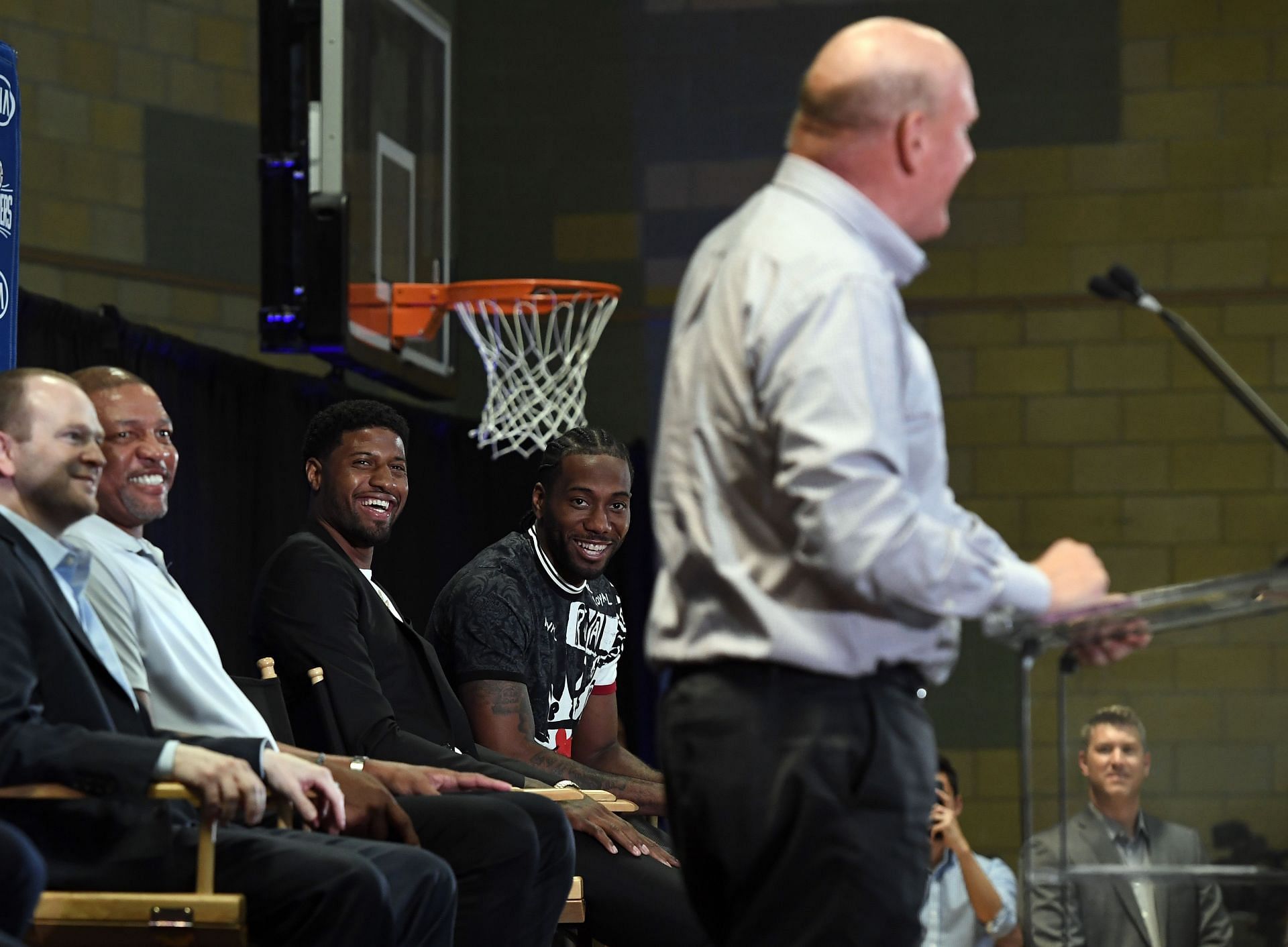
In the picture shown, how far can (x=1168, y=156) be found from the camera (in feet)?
25.1

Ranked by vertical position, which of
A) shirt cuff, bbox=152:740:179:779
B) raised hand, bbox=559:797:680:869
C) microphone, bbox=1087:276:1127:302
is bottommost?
raised hand, bbox=559:797:680:869

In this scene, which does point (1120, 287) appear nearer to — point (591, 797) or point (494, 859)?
point (494, 859)

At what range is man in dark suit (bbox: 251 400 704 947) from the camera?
352cm

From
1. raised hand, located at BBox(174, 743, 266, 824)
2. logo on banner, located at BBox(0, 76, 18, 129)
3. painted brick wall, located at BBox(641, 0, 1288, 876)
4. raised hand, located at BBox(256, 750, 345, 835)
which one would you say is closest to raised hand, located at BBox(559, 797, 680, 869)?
raised hand, located at BBox(256, 750, 345, 835)

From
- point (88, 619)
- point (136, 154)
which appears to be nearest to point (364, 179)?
point (136, 154)

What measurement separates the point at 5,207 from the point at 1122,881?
9.34ft

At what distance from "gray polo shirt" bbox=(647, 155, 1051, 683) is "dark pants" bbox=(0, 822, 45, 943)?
39.2 inches

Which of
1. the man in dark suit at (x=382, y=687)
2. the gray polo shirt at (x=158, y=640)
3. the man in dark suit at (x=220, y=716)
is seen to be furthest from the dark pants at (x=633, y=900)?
the gray polo shirt at (x=158, y=640)

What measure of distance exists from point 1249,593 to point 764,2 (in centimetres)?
Answer: 644

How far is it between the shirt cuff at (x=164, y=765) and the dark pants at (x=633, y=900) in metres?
1.28

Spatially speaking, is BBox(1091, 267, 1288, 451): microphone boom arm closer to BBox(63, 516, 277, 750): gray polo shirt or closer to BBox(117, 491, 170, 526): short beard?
BBox(63, 516, 277, 750): gray polo shirt

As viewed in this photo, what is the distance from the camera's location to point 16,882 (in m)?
2.30

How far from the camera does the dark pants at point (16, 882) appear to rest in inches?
90.0

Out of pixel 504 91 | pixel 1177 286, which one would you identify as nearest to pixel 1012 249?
pixel 1177 286
